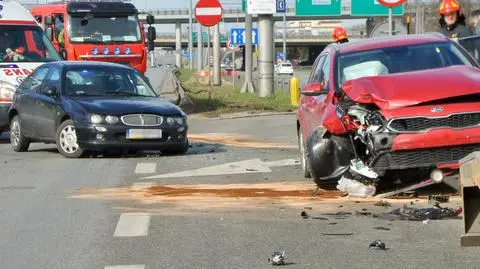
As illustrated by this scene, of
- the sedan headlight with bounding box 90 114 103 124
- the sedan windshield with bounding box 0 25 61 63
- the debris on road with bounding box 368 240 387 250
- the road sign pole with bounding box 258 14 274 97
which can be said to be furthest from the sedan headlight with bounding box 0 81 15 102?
the road sign pole with bounding box 258 14 274 97

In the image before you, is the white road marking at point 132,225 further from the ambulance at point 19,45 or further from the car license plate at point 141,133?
the ambulance at point 19,45

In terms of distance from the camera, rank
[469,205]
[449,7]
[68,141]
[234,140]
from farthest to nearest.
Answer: [234,140], [68,141], [449,7], [469,205]

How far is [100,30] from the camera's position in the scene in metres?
27.3

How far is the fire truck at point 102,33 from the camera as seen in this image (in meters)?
27.1

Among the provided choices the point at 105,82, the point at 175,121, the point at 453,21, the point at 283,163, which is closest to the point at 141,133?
the point at 175,121

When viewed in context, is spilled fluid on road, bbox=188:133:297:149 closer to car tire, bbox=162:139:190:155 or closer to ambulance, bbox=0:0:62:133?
car tire, bbox=162:139:190:155

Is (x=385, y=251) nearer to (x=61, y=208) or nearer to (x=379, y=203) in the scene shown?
(x=379, y=203)

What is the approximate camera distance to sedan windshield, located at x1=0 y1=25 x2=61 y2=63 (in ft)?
67.1

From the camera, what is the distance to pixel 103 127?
14789 millimetres

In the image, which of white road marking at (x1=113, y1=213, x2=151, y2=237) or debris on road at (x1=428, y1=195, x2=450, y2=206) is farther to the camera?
debris on road at (x1=428, y1=195, x2=450, y2=206)

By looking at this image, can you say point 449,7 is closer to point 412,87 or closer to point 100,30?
point 412,87

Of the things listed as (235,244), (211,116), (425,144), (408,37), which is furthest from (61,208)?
(211,116)

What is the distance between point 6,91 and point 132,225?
10814 mm

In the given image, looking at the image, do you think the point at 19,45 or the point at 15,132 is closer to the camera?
the point at 15,132
